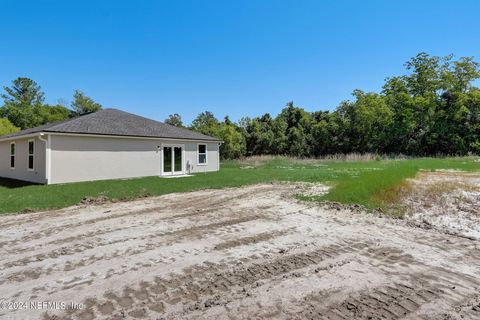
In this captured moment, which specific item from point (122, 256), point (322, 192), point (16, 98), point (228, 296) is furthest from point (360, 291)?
point (16, 98)

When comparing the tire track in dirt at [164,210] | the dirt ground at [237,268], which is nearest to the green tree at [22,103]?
the dirt ground at [237,268]

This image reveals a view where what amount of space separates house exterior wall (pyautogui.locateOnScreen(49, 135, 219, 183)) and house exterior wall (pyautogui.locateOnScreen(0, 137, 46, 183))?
68cm

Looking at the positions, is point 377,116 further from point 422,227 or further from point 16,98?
point 16,98

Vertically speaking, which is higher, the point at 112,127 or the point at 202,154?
the point at 112,127

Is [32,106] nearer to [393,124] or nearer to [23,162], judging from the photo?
[23,162]

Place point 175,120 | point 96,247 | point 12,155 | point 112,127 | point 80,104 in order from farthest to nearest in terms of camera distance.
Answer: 1. point 80,104
2. point 175,120
3. point 12,155
4. point 112,127
5. point 96,247

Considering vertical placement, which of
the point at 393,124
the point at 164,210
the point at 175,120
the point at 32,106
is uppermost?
the point at 32,106

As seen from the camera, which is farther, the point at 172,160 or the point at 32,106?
the point at 32,106

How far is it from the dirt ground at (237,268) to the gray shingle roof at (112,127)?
25.3 ft

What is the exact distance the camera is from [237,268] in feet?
11.8

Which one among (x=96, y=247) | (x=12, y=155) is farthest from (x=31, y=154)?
(x=96, y=247)

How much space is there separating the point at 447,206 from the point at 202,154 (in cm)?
1348

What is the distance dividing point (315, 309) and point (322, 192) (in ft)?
21.9

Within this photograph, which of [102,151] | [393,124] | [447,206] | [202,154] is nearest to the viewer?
[447,206]
